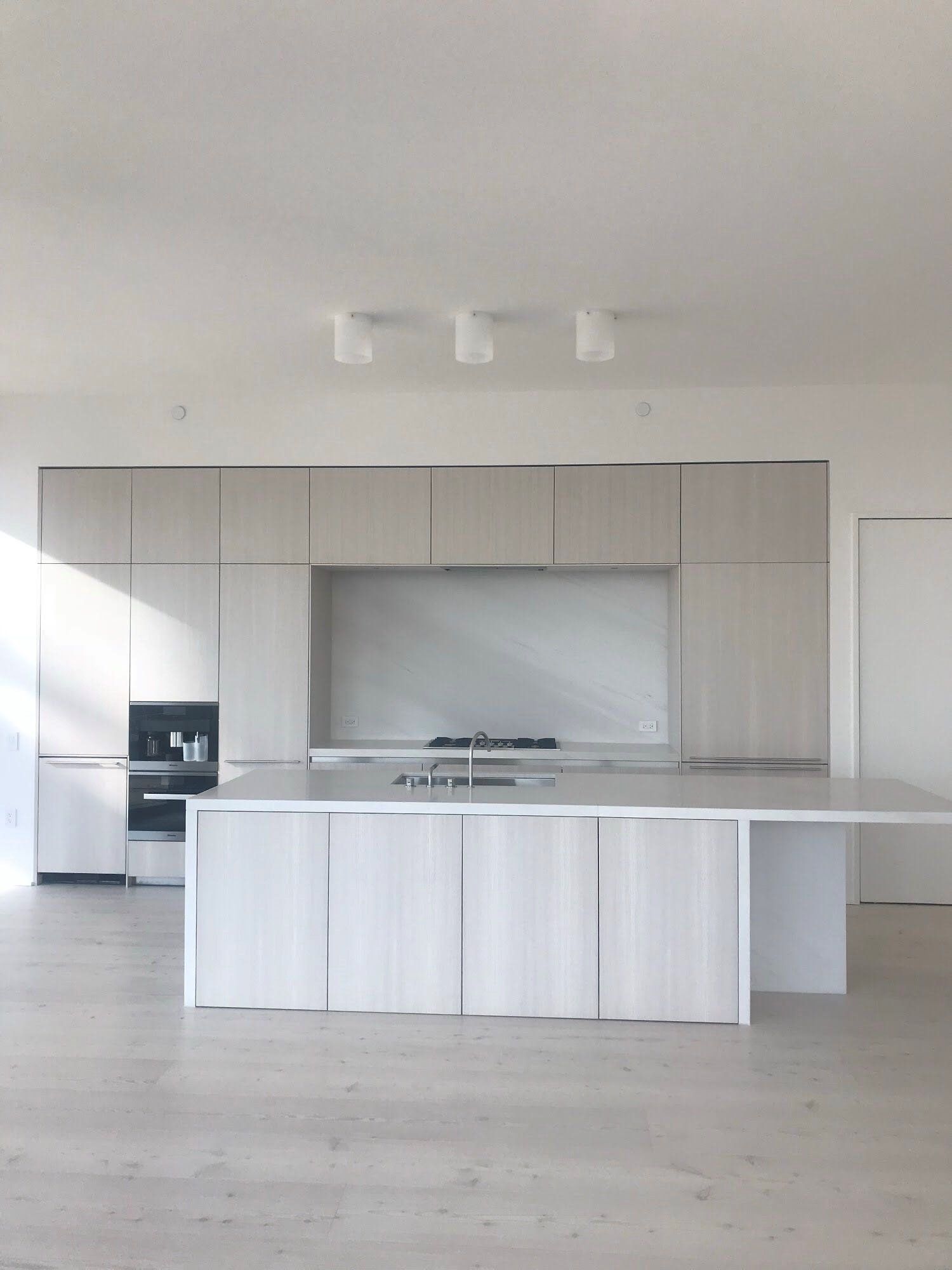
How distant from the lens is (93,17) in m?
2.08

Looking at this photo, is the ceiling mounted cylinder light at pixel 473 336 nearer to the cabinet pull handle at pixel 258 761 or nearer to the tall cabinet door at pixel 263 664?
the tall cabinet door at pixel 263 664

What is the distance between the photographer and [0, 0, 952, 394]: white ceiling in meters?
2.14

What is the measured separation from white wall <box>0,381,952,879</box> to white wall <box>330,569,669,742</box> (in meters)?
0.80

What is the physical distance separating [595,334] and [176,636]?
282 cm

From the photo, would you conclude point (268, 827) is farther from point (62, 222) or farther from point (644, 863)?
point (62, 222)

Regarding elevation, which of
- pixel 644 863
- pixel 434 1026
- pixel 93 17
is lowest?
pixel 434 1026

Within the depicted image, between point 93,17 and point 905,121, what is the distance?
1.98m

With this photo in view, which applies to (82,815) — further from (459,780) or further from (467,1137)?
(467,1137)

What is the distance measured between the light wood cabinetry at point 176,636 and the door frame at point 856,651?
3396mm

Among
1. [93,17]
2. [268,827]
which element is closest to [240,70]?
[93,17]

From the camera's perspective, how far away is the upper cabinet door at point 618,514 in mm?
5141

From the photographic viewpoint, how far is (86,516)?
5.39 metres

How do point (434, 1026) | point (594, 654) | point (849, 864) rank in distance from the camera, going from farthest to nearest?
point (594, 654), point (849, 864), point (434, 1026)

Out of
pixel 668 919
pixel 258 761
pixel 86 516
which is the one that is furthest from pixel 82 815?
pixel 668 919
